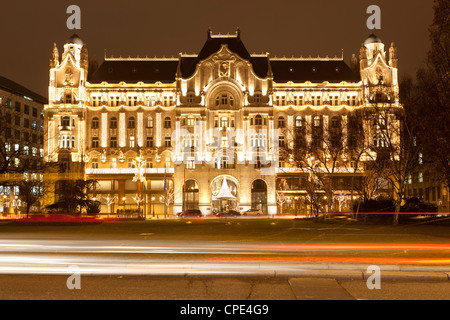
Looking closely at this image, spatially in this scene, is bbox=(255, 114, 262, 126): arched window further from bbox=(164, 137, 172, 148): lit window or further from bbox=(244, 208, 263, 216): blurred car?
bbox=(244, 208, 263, 216): blurred car

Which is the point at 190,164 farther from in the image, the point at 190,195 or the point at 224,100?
the point at 224,100

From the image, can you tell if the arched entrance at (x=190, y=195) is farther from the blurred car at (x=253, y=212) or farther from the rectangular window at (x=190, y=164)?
the blurred car at (x=253, y=212)

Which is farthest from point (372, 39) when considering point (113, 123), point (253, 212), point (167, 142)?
point (113, 123)

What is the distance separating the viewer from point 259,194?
3750 inches

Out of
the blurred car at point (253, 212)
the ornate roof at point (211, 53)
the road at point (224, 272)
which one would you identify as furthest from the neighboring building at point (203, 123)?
the road at point (224, 272)

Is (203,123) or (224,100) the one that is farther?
(224,100)

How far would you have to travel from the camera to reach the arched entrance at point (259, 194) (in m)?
94.6

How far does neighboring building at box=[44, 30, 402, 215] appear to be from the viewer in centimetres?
9456

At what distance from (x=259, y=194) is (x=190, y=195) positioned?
41.7ft

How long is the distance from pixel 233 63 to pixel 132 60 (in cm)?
2383

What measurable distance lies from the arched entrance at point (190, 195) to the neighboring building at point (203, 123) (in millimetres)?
184

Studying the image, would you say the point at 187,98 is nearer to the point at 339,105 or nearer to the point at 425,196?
the point at 339,105

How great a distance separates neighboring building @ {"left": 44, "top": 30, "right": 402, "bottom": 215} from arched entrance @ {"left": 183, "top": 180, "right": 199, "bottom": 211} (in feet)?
0.60

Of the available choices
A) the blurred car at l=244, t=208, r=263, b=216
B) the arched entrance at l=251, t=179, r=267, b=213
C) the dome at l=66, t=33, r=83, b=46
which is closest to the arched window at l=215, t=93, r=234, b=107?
the arched entrance at l=251, t=179, r=267, b=213
